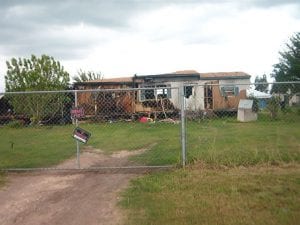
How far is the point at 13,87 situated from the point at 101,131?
38.5 ft

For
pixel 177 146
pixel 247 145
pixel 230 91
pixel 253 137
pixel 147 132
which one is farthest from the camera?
pixel 230 91

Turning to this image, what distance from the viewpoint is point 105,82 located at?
2531 cm

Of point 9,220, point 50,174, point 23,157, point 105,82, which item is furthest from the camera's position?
point 105,82

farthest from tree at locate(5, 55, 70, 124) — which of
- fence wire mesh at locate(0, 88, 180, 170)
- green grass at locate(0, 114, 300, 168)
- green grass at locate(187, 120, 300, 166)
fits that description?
green grass at locate(187, 120, 300, 166)

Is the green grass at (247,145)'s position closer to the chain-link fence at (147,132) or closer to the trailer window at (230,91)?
the chain-link fence at (147,132)

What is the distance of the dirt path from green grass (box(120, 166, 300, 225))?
12.7 inches

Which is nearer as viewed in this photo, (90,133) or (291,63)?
(90,133)

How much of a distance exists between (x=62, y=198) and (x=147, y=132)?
362 inches

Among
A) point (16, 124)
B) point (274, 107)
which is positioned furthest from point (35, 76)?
point (274, 107)

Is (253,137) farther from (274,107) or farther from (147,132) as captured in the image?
(147,132)

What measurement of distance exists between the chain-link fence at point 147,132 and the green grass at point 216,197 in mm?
862

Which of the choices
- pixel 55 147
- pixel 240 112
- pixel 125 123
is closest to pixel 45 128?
pixel 125 123

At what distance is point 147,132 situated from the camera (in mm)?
15828

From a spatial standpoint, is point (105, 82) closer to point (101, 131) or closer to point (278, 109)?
point (101, 131)
